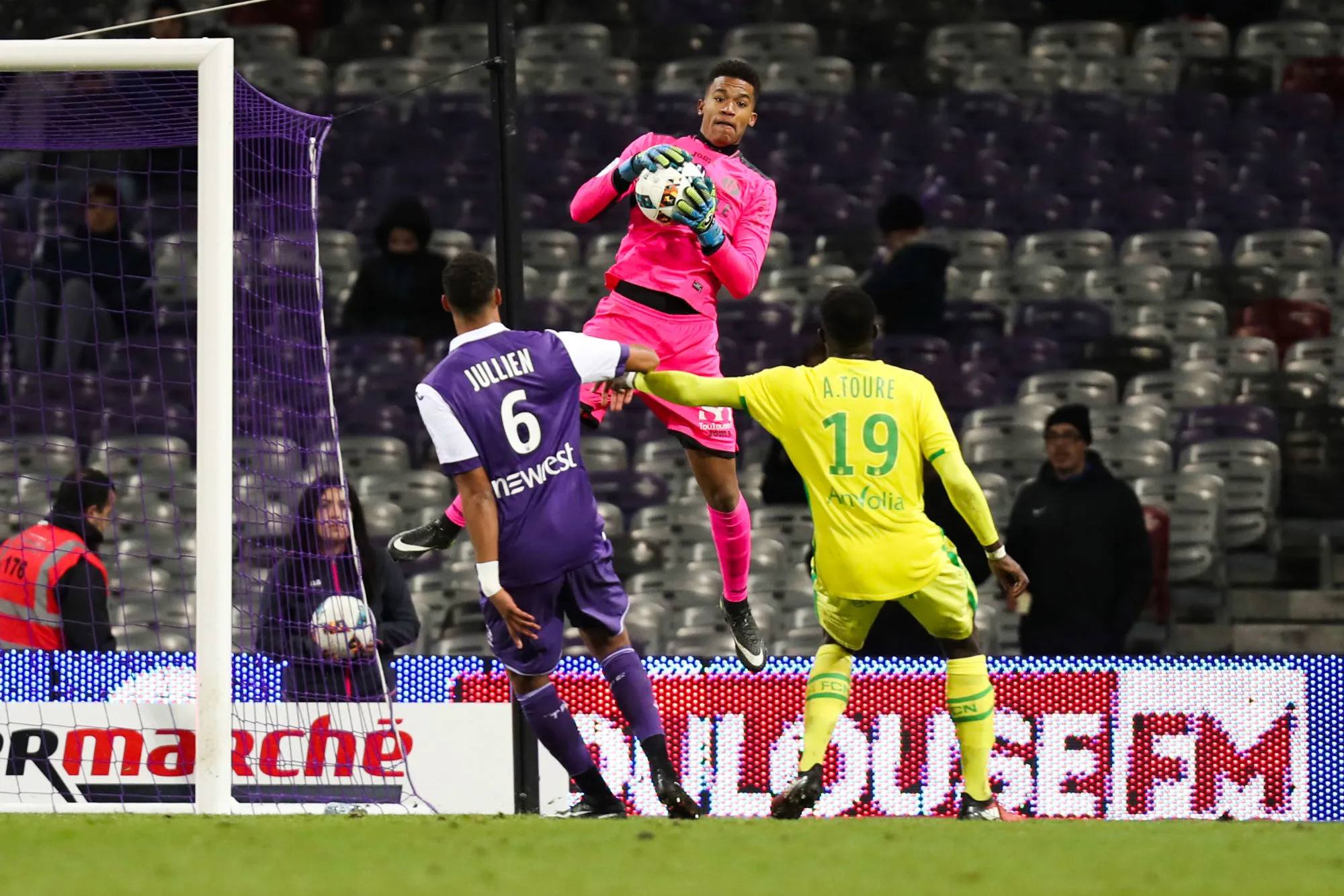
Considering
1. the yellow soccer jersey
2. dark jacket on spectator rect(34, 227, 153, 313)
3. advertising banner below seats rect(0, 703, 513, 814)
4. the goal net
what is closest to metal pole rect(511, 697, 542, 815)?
advertising banner below seats rect(0, 703, 513, 814)

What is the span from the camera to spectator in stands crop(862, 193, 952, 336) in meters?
12.4

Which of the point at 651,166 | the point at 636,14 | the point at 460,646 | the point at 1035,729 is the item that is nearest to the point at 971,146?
the point at 636,14

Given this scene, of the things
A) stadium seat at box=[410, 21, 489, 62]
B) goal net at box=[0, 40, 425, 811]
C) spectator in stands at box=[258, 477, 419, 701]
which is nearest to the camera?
goal net at box=[0, 40, 425, 811]

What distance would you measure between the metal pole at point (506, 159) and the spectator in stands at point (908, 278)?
5.11 metres

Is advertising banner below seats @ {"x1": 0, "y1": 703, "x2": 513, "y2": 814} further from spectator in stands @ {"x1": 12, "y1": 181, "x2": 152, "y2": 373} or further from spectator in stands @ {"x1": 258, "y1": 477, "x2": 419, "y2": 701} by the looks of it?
spectator in stands @ {"x1": 12, "y1": 181, "x2": 152, "y2": 373}

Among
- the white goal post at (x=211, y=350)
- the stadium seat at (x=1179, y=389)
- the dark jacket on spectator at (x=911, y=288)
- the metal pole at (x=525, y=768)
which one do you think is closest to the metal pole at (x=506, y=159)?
the white goal post at (x=211, y=350)

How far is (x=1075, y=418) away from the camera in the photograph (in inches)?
381

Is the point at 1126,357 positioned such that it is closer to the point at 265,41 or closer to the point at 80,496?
the point at 80,496

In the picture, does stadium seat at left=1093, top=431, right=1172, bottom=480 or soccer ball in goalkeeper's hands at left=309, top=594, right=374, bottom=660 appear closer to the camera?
soccer ball in goalkeeper's hands at left=309, top=594, right=374, bottom=660

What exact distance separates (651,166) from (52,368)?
6.90 metres

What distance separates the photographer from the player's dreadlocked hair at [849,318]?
6.72 metres

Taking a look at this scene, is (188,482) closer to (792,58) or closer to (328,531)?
(328,531)

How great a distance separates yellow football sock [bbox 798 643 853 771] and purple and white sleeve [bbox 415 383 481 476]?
63.3 inches

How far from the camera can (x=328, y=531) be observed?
823cm
